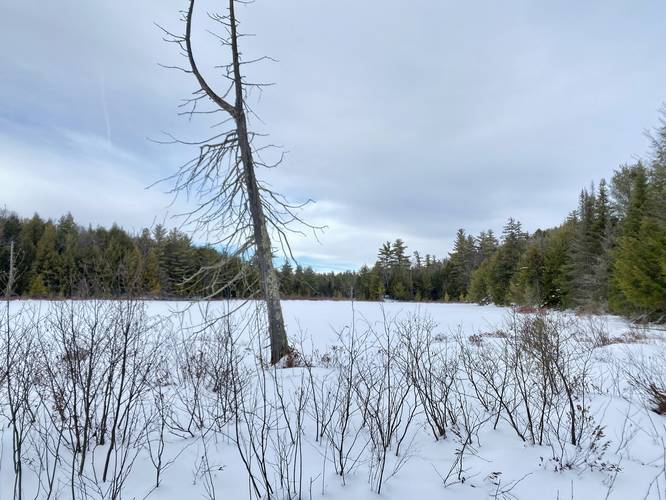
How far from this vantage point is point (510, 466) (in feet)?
9.15

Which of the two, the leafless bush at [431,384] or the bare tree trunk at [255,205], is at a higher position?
the bare tree trunk at [255,205]

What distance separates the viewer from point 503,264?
3466 centimetres

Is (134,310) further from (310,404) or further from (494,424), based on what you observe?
(494,424)

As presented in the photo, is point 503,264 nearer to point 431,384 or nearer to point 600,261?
point 600,261

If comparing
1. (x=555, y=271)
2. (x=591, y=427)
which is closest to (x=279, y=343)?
(x=591, y=427)

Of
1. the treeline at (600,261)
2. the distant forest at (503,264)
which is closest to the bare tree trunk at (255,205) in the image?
the distant forest at (503,264)

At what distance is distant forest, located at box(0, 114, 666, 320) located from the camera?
3.72m

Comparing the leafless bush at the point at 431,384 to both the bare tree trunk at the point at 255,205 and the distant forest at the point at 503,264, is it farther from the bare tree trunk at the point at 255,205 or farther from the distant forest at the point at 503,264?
the bare tree trunk at the point at 255,205

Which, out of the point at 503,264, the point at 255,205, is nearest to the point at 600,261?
the point at 503,264

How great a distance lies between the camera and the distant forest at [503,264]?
3.72 metres

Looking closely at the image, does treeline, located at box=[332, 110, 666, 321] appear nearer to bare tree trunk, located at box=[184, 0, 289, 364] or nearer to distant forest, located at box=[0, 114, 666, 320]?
distant forest, located at box=[0, 114, 666, 320]

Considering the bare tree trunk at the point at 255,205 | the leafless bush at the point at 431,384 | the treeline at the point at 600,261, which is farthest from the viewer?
the treeline at the point at 600,261

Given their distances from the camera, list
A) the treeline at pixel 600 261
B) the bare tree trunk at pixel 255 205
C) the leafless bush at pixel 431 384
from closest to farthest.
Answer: the leafless bush at pixel 431 384, the bare tree trunk at pixel 255 205, the treeline at pixel 600 261

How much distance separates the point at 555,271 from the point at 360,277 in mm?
30903
